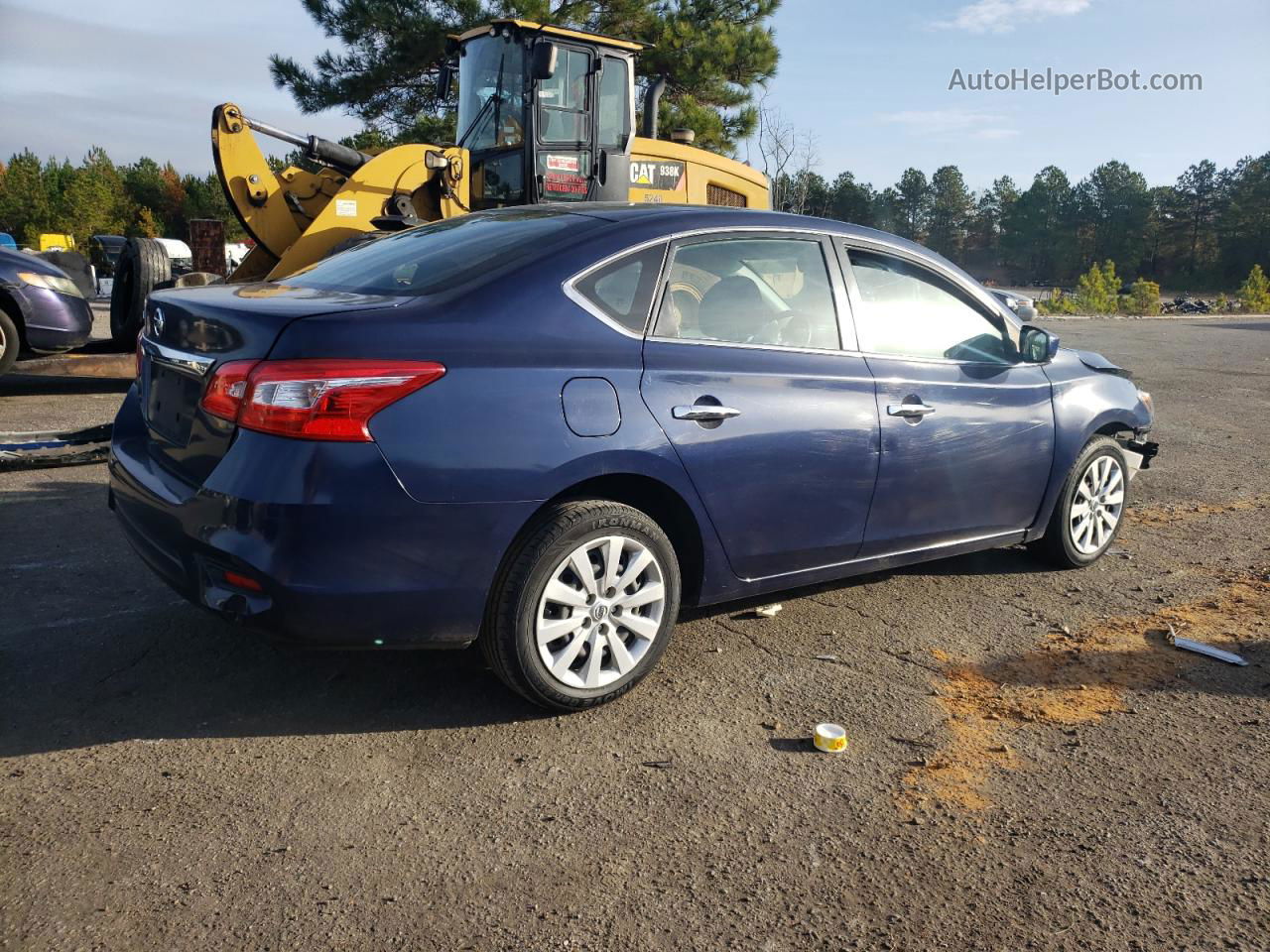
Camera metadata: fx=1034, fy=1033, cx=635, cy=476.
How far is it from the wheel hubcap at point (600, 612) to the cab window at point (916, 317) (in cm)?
144

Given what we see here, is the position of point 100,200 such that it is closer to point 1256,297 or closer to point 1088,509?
point 1256,297

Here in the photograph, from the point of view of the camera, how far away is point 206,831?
270 centimetres

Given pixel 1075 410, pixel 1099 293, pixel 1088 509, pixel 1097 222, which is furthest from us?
pixel 1097 222

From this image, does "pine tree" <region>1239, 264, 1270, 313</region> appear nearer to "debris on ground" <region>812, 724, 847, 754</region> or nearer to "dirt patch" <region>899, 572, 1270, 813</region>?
"dirt patch" <region>899, 572, 1270, 813</region>

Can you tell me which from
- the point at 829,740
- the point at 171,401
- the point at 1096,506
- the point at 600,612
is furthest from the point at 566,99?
the point at 829,740

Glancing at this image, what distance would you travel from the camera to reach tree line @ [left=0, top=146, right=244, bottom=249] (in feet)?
207

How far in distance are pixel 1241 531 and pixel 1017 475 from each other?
2.37 metres

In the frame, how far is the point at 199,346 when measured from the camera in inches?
129

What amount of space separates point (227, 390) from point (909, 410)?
2.58 m

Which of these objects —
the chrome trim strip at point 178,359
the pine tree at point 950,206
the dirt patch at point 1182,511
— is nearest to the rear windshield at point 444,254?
the chrome trim strip at point 178,359

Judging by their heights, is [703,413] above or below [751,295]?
below

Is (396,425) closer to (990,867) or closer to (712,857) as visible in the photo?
(712,857)

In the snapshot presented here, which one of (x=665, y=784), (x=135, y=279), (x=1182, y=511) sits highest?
(x=135, y=279)

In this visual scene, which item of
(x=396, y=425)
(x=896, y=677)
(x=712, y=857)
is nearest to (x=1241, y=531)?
(x=896, y=677)
